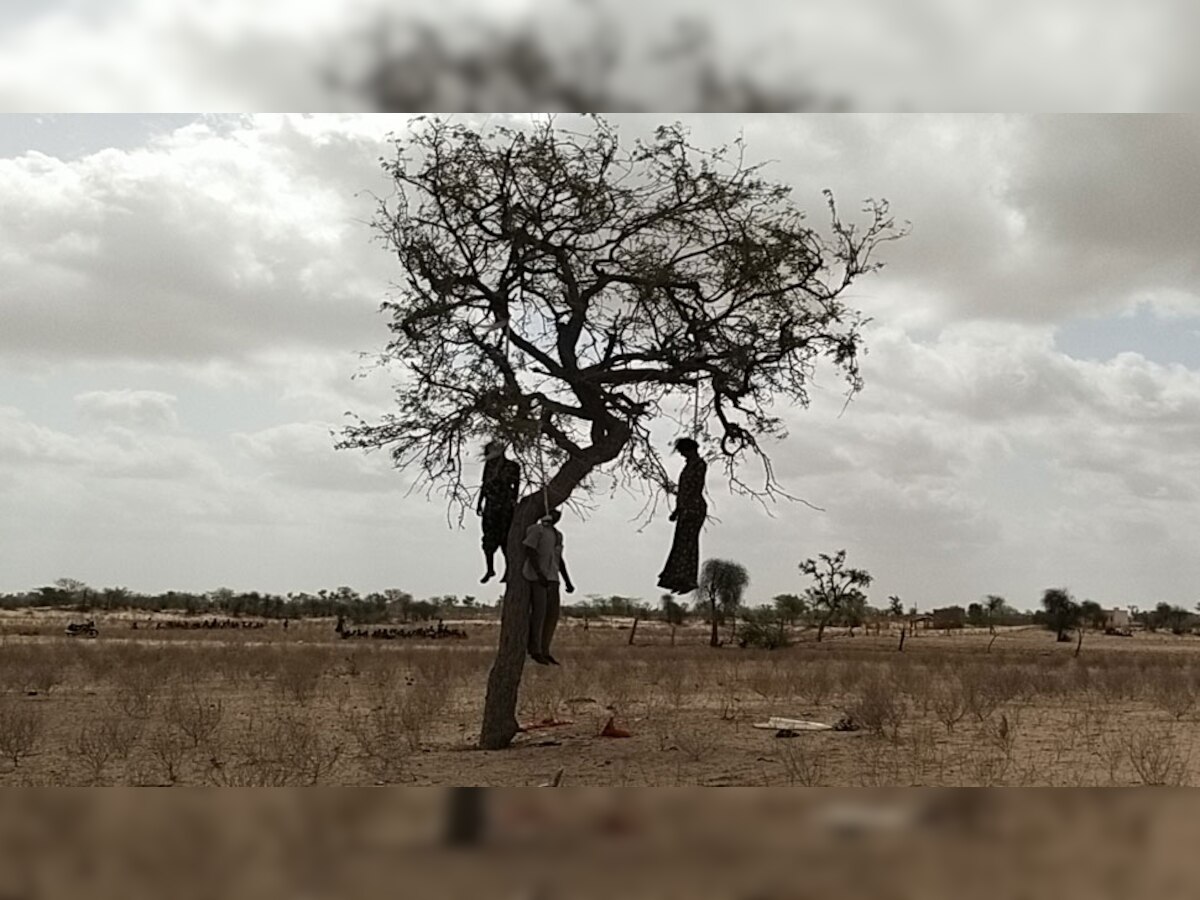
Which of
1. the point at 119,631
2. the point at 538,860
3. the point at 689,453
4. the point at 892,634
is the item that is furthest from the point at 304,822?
the point at 892,634

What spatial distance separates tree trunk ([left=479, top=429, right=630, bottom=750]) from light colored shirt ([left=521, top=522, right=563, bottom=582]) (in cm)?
8

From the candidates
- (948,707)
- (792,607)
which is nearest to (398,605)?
(792,607)

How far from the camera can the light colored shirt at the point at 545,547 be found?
9391 millimetres

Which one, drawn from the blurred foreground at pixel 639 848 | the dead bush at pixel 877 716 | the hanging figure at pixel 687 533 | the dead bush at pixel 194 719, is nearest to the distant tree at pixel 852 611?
the dead bush at pixel 877 716

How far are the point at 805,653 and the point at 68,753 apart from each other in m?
24.7

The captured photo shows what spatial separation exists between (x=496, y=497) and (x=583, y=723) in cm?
419

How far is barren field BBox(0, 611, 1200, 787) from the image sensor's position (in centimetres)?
936

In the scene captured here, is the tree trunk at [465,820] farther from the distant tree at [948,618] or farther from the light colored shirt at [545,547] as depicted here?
the distant tree at [948,618]

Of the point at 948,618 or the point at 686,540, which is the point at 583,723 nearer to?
the point at 686,540

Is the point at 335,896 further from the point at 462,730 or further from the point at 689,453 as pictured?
the point at 462,730

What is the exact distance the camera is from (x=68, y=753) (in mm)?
10594

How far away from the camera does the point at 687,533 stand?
26.7 ft

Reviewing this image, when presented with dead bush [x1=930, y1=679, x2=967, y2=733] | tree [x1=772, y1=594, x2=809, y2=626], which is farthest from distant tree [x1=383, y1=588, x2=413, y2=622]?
dead bush [x1=930, y1=679, x2=967, y2=733]

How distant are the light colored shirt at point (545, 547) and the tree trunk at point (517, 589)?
80 mm
